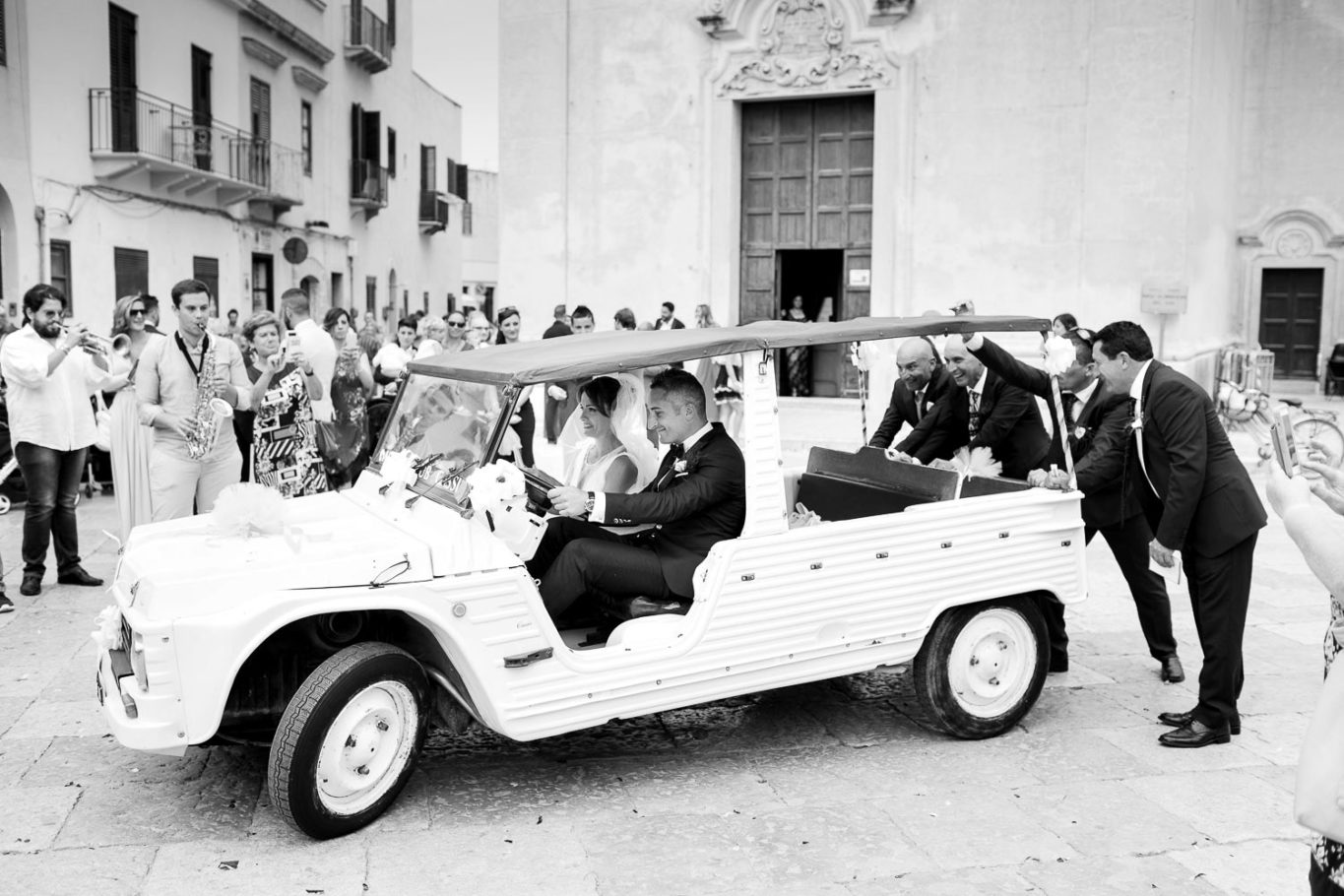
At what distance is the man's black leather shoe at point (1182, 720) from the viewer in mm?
5562

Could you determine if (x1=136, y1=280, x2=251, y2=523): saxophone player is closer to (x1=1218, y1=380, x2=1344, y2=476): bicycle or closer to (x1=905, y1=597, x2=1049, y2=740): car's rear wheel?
(x1=905, y1=597, x2=1049, y2=740): car's rear wheel

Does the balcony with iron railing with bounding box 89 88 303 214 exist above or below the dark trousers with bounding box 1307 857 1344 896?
above

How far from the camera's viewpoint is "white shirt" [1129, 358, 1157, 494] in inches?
227

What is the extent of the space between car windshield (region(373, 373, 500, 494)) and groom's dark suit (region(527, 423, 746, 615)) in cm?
55

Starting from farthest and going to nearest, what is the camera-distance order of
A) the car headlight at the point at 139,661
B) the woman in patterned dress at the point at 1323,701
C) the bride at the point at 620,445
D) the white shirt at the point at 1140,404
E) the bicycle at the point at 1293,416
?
the bicycle at the point at 1293,416, the bride at the point at 620,445, the white shirt at the point at 1140,404, the car headlight at the point at 139,661, the woman in patterned dress at the point at 1323,701

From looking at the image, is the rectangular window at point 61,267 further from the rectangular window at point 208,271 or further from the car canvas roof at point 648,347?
the car canvas roof at point 648,347

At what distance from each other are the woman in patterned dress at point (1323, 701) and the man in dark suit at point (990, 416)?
3.66m

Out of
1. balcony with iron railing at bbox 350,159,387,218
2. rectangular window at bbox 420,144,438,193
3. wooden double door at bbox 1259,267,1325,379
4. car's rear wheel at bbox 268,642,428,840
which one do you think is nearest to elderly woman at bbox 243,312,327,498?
car's rear wheel at bbox 268,642,428,840

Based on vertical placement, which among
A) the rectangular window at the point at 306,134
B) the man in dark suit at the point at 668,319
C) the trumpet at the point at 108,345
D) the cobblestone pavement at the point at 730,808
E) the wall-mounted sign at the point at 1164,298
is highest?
the rectangular window at the point at 306,134

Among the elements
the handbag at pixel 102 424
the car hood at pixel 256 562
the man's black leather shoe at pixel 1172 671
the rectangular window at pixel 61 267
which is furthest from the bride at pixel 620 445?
the rectangular window at pixel 61 267

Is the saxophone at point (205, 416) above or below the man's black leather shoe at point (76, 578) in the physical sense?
above

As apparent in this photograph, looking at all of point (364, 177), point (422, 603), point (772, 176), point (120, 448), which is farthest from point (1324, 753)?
point (364, 177)

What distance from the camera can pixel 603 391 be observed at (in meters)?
5.87

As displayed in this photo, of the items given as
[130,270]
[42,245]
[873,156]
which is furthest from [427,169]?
[873,156]
